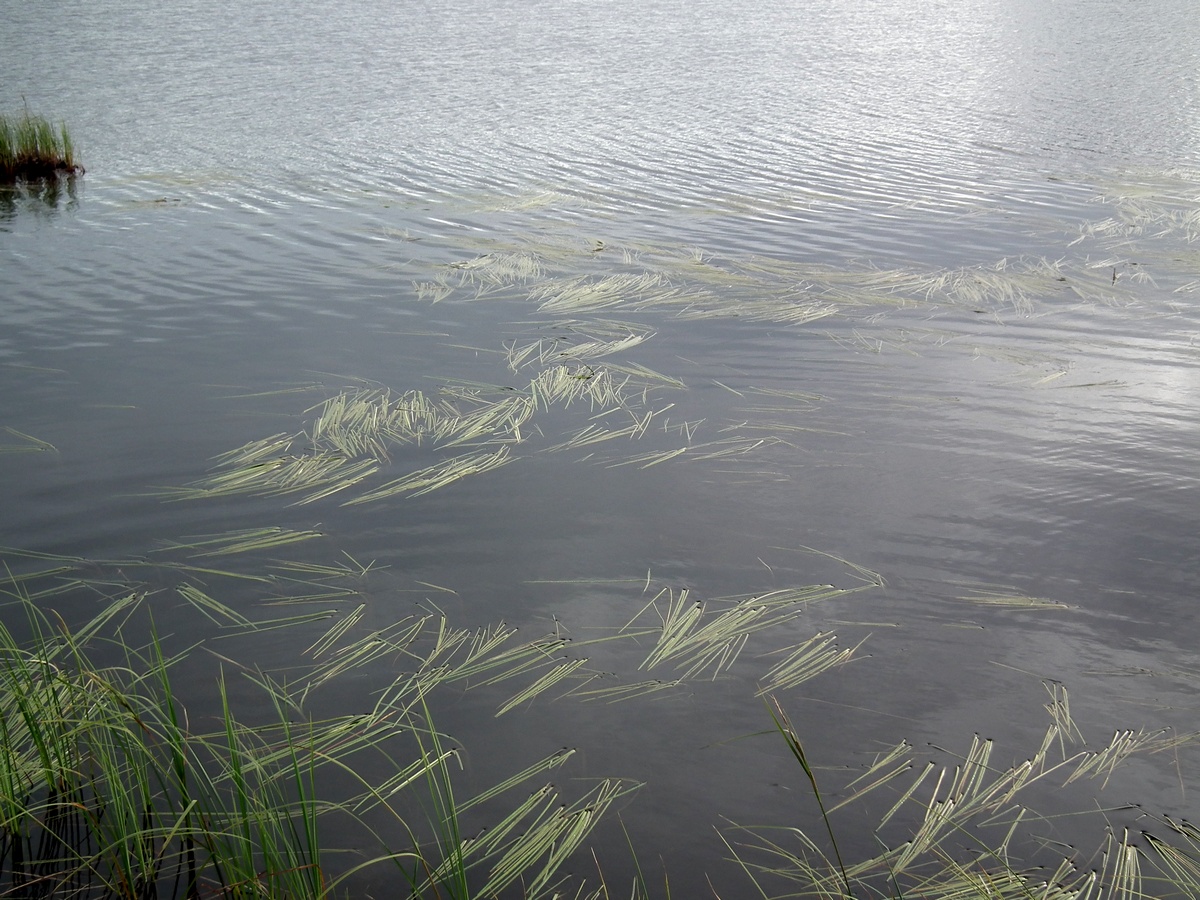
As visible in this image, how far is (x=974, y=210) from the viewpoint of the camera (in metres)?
8.88

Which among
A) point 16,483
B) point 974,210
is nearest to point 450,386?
point 16,483

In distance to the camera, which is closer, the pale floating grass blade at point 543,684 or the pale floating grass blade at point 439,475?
the pale floating grass blade at point 543,684

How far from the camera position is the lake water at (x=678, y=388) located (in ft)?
9.48

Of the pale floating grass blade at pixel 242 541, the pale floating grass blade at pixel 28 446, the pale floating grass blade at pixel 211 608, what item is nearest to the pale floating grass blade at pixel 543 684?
the pale floating grass blade at pixel 211 608

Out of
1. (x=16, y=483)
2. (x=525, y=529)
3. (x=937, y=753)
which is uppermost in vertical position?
(x=16, y=483)

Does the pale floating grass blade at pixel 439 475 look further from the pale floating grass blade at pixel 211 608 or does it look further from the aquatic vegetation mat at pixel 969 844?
the aquatic vegetation mat at pixel 969 844

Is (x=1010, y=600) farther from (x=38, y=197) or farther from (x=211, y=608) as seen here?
(x=38, y=197)

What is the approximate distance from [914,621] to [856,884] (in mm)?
1173

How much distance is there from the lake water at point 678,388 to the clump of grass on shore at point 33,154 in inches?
18.3

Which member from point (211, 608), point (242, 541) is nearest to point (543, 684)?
point (211, 608)

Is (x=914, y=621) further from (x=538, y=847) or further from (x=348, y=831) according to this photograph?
(x=348, y=831)

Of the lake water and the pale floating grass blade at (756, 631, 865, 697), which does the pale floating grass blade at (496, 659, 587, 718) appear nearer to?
the lake water

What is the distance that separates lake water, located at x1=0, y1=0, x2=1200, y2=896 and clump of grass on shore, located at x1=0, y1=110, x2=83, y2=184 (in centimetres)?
46

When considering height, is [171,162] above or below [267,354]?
above
